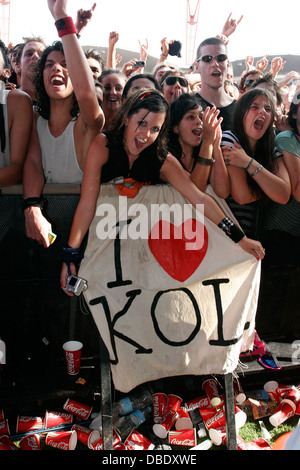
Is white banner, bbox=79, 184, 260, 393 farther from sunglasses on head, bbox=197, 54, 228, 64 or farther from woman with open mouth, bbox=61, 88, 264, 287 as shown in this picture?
sunglasses on head, bbox=197, 54, 228, 64

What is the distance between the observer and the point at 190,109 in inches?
98.6

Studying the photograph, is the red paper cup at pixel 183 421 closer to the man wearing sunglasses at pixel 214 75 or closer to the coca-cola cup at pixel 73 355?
the coca-cola cup at pixel 73 355

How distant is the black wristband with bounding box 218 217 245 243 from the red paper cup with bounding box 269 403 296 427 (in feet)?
4.19

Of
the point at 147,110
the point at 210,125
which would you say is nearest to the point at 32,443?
the point at 147,110

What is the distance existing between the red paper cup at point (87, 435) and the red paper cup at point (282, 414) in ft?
3.92

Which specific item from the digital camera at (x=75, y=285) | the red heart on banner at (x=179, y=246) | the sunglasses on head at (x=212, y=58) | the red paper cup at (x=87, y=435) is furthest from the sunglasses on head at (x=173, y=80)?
the red paper cup at (x=87, y=435)

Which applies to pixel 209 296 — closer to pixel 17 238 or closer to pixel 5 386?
pixel 17 238

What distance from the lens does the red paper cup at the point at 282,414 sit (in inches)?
94.7

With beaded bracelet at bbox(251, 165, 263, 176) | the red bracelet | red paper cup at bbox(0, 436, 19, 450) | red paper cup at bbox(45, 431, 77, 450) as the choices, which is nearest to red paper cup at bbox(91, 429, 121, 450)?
red paper cup at bbox(45, 431, 77, 450)

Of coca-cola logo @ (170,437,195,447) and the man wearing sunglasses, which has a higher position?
the man wearing sunglasses

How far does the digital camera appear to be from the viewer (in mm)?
1992

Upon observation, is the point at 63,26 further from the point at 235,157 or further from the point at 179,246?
the point at 179,246

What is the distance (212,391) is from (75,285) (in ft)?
4.44

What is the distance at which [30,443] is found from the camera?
7.02 ft
